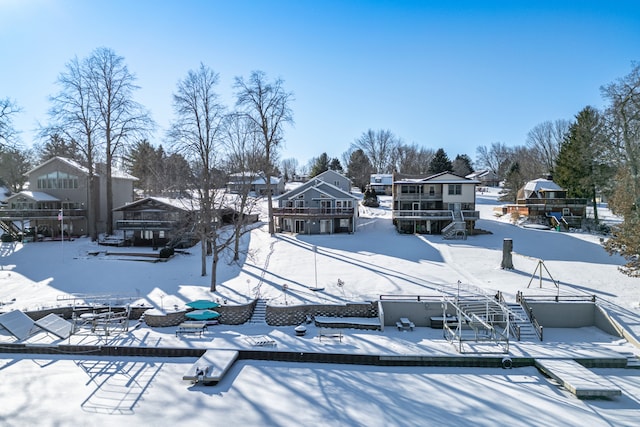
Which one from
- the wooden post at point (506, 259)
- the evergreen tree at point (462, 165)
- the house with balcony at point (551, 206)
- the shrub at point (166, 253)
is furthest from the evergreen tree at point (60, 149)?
the evergreen tree at point (462, 165)

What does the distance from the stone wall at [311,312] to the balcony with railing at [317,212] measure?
16.4 metres

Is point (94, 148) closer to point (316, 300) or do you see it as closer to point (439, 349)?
point (316, 300)

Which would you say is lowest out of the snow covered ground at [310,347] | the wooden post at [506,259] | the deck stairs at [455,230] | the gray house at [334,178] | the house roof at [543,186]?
the snow covered ground at [310,347]

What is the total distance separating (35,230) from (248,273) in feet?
74.4

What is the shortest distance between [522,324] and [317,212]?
20949 mm

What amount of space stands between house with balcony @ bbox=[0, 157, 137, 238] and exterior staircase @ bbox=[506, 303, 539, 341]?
1309 inches

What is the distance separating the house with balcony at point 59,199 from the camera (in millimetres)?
34844

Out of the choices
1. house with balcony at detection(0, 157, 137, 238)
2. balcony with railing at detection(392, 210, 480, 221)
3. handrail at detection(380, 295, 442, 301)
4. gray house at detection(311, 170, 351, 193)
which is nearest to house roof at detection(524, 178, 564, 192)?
balcony with railing at detection(392, 210, 480, 221)

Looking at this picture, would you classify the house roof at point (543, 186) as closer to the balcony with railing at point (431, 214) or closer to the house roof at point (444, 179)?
the house roof at point (444, 179)

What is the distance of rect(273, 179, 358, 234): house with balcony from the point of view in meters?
36.5

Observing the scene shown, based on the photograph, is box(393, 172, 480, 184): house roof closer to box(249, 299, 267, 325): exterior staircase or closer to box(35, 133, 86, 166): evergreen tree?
box(249, 299, 267, 325): exterior staircase

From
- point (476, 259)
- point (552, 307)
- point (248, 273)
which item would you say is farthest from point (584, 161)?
point (248, 273)

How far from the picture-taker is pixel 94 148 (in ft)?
112

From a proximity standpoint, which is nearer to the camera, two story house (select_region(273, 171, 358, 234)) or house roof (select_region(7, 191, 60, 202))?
house roof (select_region(7, 191, 60, 202))
